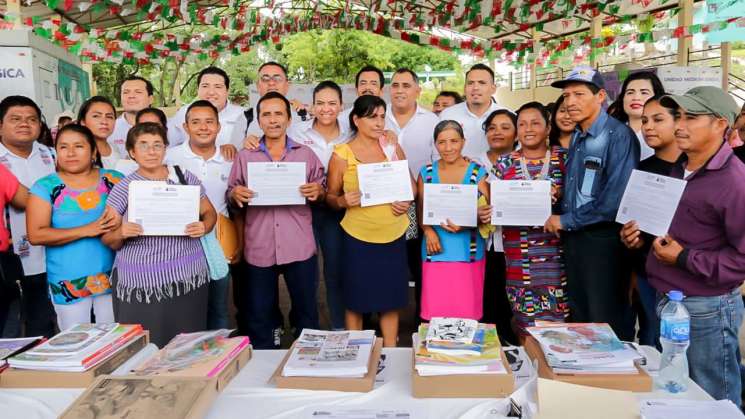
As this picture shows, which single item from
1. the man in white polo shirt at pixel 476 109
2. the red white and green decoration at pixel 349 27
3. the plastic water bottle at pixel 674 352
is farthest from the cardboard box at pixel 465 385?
the red white and green decoration at pixel 349 27

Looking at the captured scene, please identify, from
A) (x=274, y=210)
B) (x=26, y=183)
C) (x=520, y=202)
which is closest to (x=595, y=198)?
(x=520, y=202)

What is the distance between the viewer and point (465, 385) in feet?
5.43

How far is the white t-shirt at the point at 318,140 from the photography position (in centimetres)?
386

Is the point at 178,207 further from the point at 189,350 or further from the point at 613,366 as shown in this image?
the point at 613,366

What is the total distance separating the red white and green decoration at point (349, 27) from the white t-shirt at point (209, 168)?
14.9 feet

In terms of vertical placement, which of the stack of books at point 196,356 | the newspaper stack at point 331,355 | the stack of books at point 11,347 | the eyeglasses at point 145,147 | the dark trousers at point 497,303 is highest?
the eyeglasses at point 145,147

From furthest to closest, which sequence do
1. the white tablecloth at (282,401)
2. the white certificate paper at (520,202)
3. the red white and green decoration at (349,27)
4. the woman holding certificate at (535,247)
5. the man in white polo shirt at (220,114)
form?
the red white and green decoration at (349,27), the man in white polo shirt at (220,114), the woman holding certificate at (535,247), the white certificate paper at (520,202), the white tablecloth at (282,401)

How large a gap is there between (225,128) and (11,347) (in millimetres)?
2692

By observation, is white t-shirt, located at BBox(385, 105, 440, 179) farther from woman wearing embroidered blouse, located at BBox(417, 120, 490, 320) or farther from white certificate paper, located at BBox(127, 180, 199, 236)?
white certificate paper, located at BBox(127, 180, 199, 236)

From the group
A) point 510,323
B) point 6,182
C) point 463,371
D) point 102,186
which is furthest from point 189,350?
point 510,323

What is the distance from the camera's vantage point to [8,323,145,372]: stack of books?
1.78 m

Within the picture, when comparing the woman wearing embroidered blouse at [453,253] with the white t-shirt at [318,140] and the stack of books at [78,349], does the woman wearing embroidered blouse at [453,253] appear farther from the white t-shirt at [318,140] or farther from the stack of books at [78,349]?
the stack of books at [78,349]

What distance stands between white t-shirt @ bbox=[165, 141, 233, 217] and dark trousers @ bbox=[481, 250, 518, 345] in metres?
1.84

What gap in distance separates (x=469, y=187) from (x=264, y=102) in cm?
135
